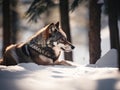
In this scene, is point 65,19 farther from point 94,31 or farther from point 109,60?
point 109,60

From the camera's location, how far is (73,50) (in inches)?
448

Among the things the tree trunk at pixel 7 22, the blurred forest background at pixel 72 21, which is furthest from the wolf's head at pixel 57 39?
the tree trunk at pixel 7 22

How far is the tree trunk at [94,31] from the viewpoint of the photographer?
11.9m

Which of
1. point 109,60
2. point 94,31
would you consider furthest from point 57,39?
A: point 94,31

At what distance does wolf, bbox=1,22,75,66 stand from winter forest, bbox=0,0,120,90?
453 mm

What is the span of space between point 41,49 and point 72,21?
57.8ft

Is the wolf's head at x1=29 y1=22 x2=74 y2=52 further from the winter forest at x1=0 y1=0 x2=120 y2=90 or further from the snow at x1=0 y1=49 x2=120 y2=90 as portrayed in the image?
the snow at x1=0 y1=49 x2=120 y2=90

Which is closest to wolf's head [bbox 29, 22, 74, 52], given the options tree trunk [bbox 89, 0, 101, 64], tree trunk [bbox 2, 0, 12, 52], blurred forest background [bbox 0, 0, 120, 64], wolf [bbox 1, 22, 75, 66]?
wolf [bbox 1, 22, 75, 66]

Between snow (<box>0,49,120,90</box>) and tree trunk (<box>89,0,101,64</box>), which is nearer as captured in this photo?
snow (<box>0,49,120,90</box>)

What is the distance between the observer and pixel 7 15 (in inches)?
584

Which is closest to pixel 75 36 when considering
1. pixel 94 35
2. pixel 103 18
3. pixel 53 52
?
A: pixel 103 18

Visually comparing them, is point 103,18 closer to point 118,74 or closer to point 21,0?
point 21,0

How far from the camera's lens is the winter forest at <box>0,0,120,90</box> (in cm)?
440

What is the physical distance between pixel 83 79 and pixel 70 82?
20 cm
